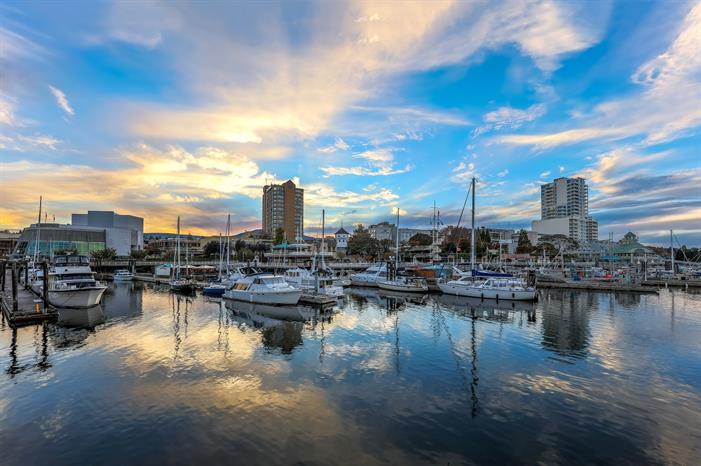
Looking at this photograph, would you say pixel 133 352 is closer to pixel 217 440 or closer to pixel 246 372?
pixel 246 372

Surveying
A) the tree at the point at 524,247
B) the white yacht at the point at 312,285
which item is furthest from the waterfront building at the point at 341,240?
the white yacht at the point at 312,285

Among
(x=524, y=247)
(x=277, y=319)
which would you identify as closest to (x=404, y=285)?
(x=277, y=319)

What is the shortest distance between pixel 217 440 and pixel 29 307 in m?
→ 29.9

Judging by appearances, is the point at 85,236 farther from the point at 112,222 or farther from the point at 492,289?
the point at 492,289

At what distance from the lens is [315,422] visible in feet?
37.7

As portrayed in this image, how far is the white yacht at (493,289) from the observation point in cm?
4128

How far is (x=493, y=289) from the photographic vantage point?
42531mm

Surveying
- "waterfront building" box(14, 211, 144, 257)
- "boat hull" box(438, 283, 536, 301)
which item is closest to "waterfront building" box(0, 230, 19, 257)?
"waterfront building" box(14, 211, 144, 257)

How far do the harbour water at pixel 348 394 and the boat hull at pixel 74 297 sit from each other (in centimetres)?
650

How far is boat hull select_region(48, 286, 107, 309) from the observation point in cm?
3225

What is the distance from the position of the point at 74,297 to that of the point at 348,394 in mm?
31311

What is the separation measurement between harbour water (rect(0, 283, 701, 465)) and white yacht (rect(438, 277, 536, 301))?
14166mm

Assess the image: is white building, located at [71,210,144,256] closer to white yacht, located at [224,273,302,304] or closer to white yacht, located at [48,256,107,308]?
white yacht, located at [48,256,107,308]

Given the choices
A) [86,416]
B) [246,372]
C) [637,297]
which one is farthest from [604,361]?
[637,297]
